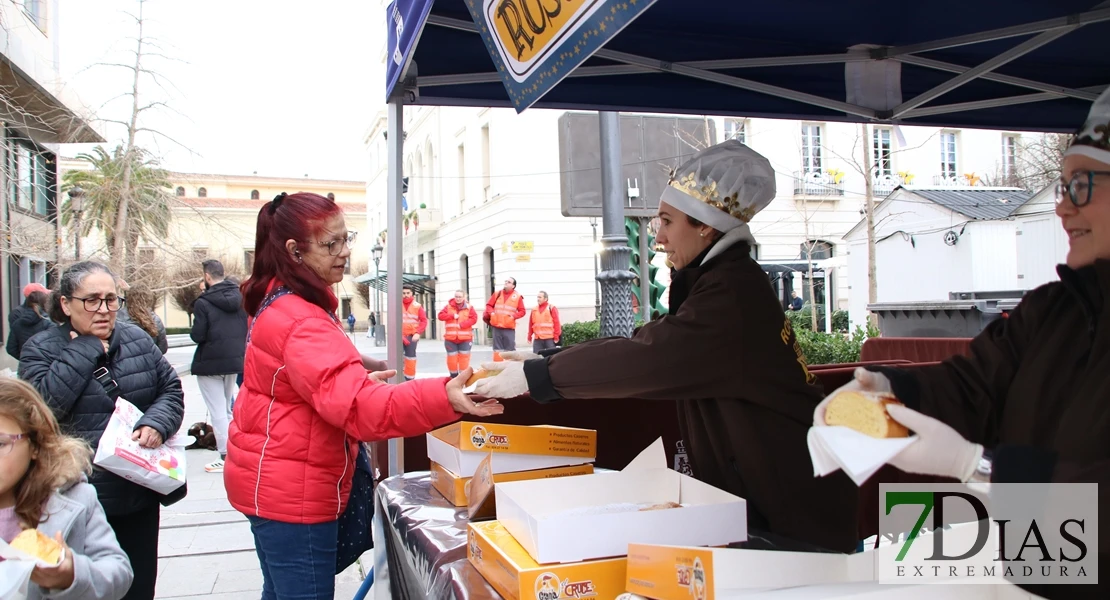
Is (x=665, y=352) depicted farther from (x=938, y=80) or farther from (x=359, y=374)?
(x=938, y=80)

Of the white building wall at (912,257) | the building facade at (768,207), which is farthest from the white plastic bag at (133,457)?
the building facade at (768,207)

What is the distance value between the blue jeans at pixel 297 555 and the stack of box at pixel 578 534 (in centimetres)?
64

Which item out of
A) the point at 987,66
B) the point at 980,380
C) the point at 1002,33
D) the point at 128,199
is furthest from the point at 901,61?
the point at 128,199

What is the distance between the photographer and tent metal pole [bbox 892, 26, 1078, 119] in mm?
2842

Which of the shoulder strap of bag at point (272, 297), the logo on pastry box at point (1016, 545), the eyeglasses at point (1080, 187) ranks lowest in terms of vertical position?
the logo on pastry box at point (1016, 545)

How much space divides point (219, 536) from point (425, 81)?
3.81 meters

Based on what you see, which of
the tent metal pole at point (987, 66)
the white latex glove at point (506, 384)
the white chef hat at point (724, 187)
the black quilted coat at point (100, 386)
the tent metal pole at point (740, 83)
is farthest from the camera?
the tent metal pole at point (740, 83)

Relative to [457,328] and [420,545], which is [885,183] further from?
[420,545]

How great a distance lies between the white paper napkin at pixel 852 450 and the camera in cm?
89

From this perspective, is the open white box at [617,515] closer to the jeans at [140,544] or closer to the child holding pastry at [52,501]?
the child holding pastry at [52,501]

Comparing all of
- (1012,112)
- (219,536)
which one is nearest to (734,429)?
(1012,112)

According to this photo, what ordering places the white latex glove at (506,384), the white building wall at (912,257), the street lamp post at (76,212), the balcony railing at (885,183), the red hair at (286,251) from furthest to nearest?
the balcony railing at (885,183)
the white building wall at (912,257)
the street lamp post at (76,212)
the red hair at (286,251)
the white latex glove at (506,384)

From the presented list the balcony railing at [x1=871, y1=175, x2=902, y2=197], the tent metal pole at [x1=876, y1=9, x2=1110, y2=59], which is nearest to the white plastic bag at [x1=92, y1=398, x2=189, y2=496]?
the tent metal pole at [x1=876, y1=9, x2=1110, y2=59]

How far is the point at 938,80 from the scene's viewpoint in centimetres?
371
